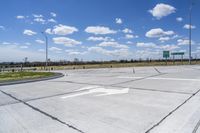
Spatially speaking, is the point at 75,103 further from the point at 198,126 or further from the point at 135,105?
the point at 198,126

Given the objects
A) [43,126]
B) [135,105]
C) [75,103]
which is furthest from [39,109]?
[135,105]

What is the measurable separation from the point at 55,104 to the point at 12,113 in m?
1.56

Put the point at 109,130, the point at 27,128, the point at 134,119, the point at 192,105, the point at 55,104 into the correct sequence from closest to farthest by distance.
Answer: the point at 109,130 → the point at 27,128 → the point at 134,119 → the point at 192,105 → the point at 55,104

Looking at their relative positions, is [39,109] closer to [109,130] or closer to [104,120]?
[104,120]

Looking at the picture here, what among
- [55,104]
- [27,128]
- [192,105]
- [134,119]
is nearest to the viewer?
[27,128]

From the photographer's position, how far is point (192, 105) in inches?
268

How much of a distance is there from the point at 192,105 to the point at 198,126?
7.11ft

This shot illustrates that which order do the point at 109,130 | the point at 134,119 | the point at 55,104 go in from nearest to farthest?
the point at 109,130, the point at 134,119, the point at 55,104

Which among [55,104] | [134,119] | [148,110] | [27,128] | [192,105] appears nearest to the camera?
[27,128]

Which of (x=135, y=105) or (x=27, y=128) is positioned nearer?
(x=27, y=128)

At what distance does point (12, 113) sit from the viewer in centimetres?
662

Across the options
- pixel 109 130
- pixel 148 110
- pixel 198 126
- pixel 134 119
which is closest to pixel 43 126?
pixel 109 130

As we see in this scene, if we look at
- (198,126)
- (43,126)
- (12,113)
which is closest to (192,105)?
(198,126)

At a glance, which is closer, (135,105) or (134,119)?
(134,119)
